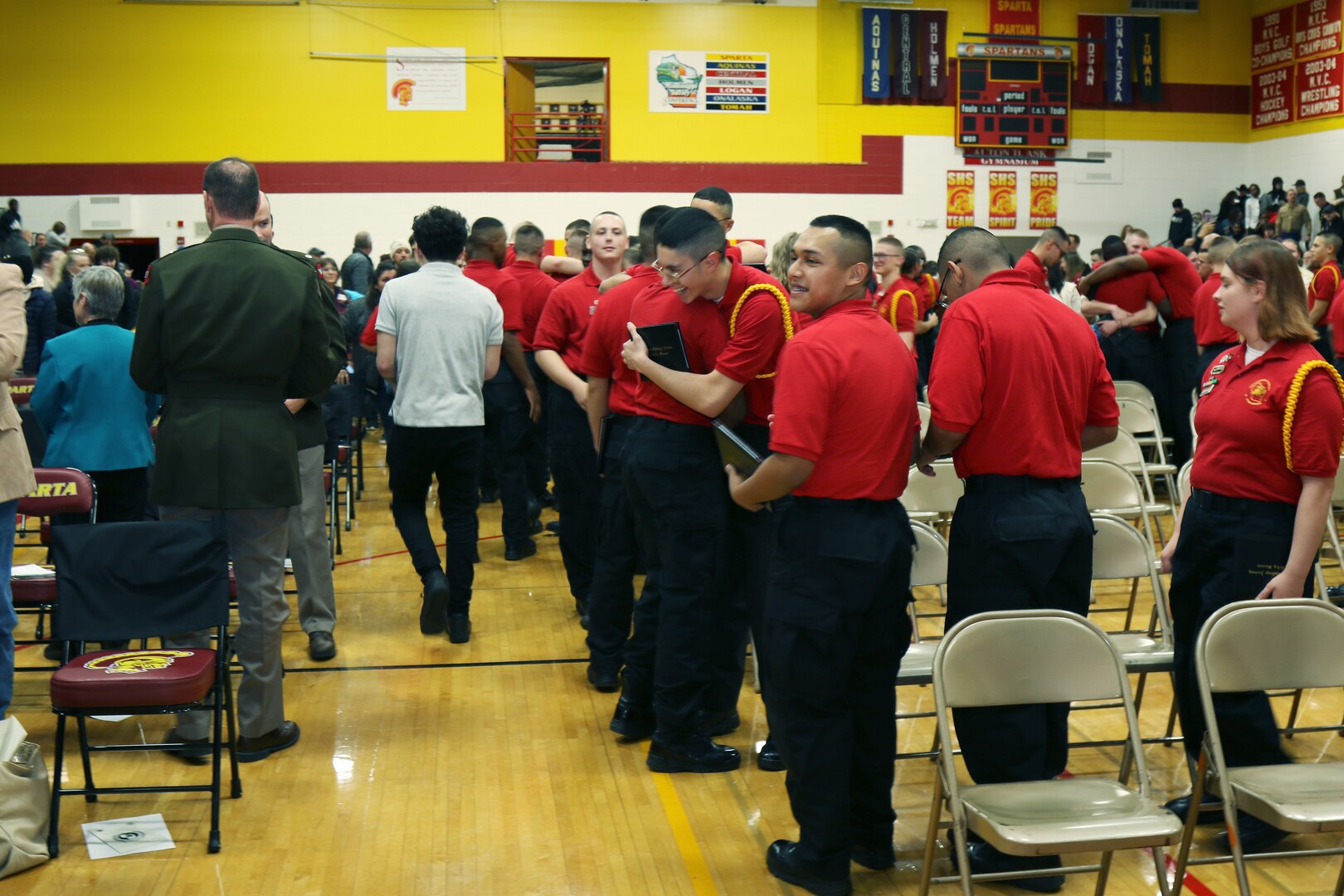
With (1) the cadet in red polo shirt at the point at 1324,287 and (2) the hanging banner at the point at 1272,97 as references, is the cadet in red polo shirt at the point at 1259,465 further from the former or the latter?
(2) the hanging banner at the point at 1272,97

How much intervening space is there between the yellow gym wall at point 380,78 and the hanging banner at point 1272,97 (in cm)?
80

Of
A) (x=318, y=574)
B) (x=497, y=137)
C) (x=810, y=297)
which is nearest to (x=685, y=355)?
(x=810, y=297)

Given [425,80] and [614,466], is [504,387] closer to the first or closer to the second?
[614,466]

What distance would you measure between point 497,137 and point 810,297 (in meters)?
13.6

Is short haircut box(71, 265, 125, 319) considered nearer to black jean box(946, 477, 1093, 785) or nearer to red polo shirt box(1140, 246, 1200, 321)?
black jean box(946, 477, 1093, 785)

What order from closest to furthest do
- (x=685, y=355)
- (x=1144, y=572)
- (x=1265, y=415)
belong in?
(x=1265, y=415) < (x=685, y=355) < (x=1144, y=572)

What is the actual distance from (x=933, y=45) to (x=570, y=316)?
12962mm

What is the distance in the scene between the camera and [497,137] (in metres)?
15.8

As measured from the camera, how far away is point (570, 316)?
17.4 ft

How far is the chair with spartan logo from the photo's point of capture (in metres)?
3.38

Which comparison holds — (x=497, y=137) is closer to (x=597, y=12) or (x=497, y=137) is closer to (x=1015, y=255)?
(x=597, y=12)

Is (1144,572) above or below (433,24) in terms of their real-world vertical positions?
below

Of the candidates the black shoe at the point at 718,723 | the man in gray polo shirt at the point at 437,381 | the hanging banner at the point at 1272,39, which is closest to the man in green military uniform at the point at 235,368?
the man in gray polo shirt at the point at 437,381

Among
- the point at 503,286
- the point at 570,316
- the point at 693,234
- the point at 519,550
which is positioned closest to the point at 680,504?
the point at 693,234
